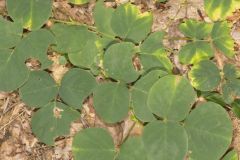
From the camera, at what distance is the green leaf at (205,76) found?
1.84m

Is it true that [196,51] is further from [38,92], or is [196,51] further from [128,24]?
[38,92]

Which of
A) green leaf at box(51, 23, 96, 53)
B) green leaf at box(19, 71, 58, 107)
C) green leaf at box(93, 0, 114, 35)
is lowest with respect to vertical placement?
green leaf at box(19, 71, 58, 107)

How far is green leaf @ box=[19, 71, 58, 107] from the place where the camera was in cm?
180

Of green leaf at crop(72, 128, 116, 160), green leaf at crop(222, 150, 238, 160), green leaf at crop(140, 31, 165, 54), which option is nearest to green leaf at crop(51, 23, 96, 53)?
green leaf at crop(140, 31, 165, 54)

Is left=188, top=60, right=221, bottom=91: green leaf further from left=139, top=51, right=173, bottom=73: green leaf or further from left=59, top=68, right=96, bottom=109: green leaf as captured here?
left=59, top=68, right=96, bottom=109: green leaf

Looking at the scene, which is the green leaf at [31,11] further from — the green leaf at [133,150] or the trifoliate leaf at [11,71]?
the green leaf at [133,150]

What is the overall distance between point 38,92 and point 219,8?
34.9 inches

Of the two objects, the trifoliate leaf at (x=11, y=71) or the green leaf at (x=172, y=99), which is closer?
the green leaf at (x=172, y=99)

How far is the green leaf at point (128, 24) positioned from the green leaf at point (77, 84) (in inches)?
9.5

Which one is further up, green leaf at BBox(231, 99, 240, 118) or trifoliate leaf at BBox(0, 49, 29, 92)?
trifoliate leaf at BBox(0, 49, 29, 92)

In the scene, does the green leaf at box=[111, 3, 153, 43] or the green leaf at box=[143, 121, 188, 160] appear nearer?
the green leaf at box=[143, 121, 188, 160]

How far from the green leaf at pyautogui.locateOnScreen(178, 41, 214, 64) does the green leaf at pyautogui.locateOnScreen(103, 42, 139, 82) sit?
1.01 feet

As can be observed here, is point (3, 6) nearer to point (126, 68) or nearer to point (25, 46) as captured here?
point (25, 46)

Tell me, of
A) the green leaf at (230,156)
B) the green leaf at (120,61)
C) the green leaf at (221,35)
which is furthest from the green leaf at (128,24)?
the green leaf at (230,156)
